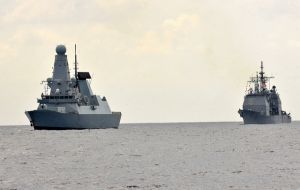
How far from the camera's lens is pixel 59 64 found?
143000 mm

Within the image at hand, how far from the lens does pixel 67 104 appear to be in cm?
13450

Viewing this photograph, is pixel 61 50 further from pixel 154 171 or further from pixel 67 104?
pixel 154 171

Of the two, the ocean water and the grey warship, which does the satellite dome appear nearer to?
the grey warship

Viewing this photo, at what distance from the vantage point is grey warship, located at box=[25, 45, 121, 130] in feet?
435

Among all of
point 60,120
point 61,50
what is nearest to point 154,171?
point 60,120

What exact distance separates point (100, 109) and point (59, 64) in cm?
1307

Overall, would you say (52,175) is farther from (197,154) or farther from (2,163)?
(197,154)

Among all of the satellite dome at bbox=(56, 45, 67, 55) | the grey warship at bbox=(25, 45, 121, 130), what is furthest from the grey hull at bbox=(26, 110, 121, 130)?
the satellite dome at bbox=(56, 45, 67, 55)

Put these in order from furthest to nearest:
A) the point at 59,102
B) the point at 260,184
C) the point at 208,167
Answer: the point at 59,102
the point at 208,167
the point at 260,184

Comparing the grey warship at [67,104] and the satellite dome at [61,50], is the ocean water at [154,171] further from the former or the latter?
the satellite dome at [61,50]

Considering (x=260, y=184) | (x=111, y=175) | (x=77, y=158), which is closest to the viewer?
(x=260, y=184)

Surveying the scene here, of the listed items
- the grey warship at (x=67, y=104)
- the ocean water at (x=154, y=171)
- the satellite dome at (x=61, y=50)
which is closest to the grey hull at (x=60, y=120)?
the grey warship at (x=67, y=104)

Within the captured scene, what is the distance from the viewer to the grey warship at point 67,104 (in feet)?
435

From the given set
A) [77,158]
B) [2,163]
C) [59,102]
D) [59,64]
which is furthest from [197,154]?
[59,64]
